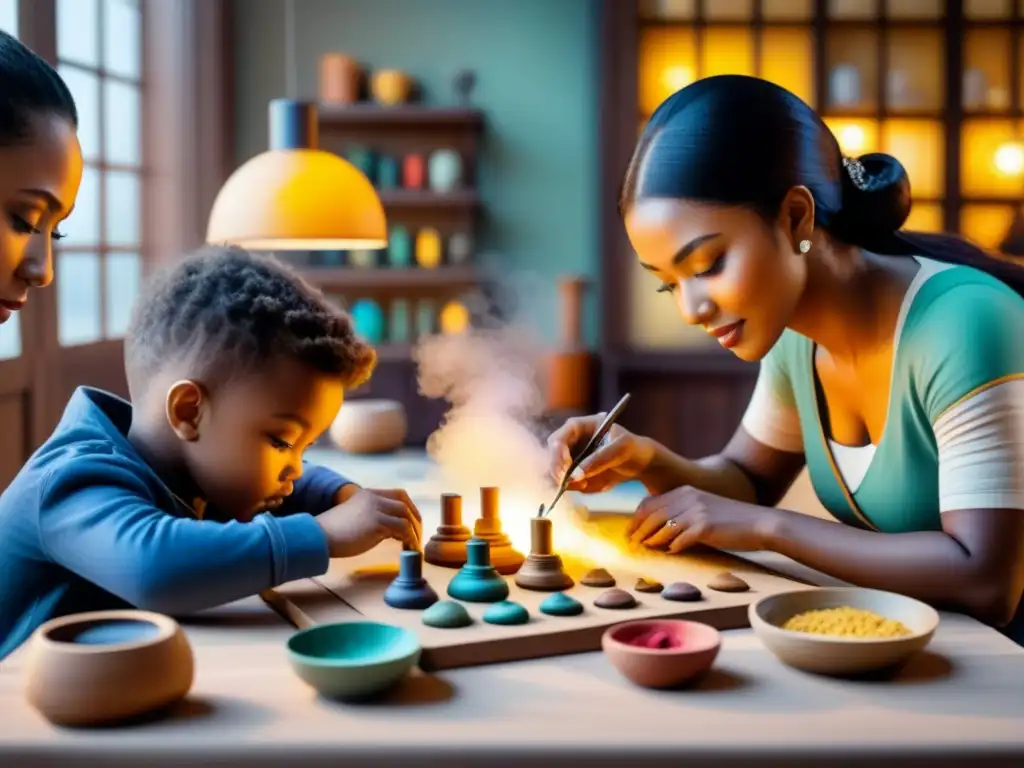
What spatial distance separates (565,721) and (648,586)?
39cm

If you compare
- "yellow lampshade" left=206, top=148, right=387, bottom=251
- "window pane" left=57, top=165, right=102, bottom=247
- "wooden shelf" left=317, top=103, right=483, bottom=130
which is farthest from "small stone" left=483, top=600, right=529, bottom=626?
"wooden shelf" left=317, top=103, right=483, bottom=130

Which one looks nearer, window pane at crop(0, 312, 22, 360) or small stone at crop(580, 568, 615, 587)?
small stone at crop(580, 568, 615, 587)

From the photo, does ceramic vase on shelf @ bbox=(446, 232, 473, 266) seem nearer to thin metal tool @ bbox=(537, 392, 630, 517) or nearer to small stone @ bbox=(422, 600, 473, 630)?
thin metal tool @ bbox=(537, 392, 630, 517)

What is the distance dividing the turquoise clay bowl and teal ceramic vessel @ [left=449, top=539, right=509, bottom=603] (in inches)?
8.5

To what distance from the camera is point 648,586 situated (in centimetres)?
129

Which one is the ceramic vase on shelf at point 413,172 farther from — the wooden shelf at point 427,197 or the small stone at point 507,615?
the small stone at point 507,615

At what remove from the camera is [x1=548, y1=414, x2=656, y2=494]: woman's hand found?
171 centimetres

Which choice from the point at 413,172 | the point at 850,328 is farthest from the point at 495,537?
the point at 413,172

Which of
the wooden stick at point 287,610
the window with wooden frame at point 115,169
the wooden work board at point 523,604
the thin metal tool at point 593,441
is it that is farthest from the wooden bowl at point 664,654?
the window with wooden frame at point 115,169

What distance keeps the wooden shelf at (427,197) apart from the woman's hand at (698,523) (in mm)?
3795

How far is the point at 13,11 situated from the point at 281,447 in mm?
2813

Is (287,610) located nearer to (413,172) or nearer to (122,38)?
(122,38)

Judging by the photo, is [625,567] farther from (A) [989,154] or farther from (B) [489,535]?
(A) [989,154]

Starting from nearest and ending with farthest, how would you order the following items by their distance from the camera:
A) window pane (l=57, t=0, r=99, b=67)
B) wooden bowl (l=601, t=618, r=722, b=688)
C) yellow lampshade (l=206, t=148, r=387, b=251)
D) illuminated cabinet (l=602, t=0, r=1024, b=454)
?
1. wooden bowl (l=601, t=618, r=722, b=688)
2. yellow lampshade (l=206, t=148, r=387, b=251)
3. window pane (l=57, t=0, r=99, b=67)
4. illuminated cabinet (l=602, t=0, r=1024, b=454)
